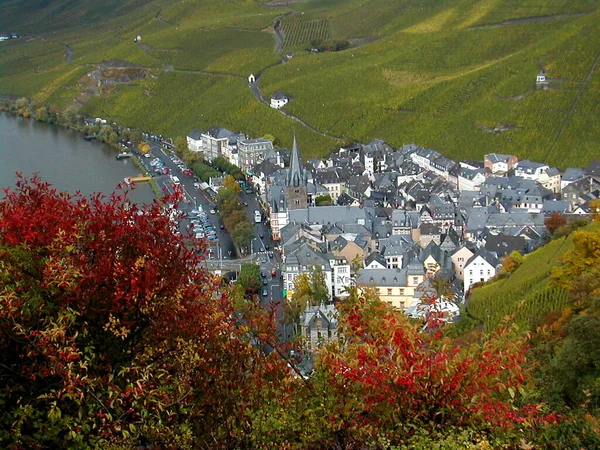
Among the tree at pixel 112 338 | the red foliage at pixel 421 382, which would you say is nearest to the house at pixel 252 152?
the tree at pixel 112 338

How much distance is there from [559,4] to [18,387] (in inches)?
1696

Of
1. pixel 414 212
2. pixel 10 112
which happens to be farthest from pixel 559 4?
pixel 10 112

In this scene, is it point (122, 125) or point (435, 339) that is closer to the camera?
point (435, 339)

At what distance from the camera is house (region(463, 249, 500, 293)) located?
2055cm

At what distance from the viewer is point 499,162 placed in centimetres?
3025

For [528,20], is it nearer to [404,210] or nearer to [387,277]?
[404,210]

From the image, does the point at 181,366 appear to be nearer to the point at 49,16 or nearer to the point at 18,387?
the point at 18,387

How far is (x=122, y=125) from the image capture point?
47.4m

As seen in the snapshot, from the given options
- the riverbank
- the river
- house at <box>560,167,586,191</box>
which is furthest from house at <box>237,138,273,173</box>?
house at <box>560,167,586,191</box>

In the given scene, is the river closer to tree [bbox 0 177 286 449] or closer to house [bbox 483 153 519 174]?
house [bbox 483 153 519 174]

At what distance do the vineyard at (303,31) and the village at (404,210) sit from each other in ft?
60.2

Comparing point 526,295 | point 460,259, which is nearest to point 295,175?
point 460,259

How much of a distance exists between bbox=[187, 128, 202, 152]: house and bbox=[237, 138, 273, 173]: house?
14.3ft

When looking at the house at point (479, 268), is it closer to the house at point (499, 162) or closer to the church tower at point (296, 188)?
the church tower at point (296, 188)
